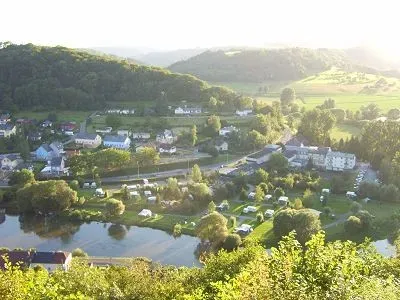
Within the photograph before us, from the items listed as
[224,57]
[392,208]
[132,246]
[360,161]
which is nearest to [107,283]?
[132,246]

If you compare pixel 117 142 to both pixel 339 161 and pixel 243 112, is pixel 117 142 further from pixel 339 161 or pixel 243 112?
pixel 339 161

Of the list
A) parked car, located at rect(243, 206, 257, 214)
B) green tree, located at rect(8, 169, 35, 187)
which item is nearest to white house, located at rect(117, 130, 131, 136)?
green tree, located at rect(8, 169, 35, 187)

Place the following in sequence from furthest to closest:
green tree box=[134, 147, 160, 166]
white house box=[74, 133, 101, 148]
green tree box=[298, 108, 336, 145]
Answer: green tree box=[298, 108, 336, 145] < white house box=[74, 133, 101, 148] < green tree box=[134, 147, 160, 166]

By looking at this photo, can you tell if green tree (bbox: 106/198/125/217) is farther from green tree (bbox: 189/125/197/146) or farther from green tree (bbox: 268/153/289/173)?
green tree (bbox: 189/125/197/146)

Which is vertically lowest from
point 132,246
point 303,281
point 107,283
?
point 132,246

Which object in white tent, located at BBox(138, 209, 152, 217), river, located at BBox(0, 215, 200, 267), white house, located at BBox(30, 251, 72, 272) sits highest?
white house, located at BBox(30, 251, 72, 272)

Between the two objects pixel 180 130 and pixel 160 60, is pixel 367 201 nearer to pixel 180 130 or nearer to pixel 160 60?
pixel 180 130

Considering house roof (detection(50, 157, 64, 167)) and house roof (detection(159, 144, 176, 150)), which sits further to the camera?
house roof (detection(159, 144, 176, 150))
